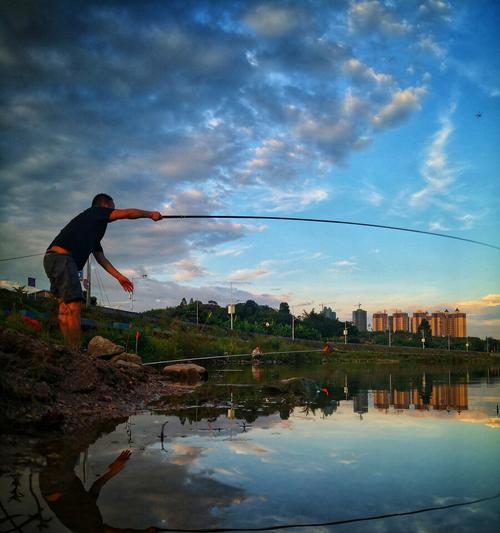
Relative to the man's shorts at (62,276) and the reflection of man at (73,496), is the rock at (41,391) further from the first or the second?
the man's shorts at (62,276)

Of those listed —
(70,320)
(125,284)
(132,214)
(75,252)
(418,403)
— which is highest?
(132,214)

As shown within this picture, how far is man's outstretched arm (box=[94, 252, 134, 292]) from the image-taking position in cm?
806

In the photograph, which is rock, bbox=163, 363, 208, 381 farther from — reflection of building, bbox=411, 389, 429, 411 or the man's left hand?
reflection of building, bbox=411, 389, 429, 411

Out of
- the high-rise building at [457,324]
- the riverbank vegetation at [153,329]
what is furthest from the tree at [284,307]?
the high-rise building at [457,324]

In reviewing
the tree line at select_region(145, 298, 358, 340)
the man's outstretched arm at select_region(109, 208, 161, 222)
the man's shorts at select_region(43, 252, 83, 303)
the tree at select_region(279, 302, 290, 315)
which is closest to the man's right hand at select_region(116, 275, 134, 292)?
the man's shorts at select_region(43, 252, 83, 303)

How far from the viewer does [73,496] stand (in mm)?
2715

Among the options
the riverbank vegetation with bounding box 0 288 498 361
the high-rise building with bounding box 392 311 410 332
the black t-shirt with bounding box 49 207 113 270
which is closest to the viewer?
the black t-shirt with bounding box 49 207 113 270

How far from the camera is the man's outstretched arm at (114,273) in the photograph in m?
8.06

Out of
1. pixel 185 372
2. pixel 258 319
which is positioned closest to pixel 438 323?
pixel 258 319

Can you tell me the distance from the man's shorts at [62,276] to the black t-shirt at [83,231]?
0.69 ft

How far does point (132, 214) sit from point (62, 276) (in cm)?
150

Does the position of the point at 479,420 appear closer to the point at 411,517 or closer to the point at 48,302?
the point at 411,517

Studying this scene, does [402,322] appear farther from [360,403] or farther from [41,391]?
[41,391]

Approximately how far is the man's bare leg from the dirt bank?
975mm
